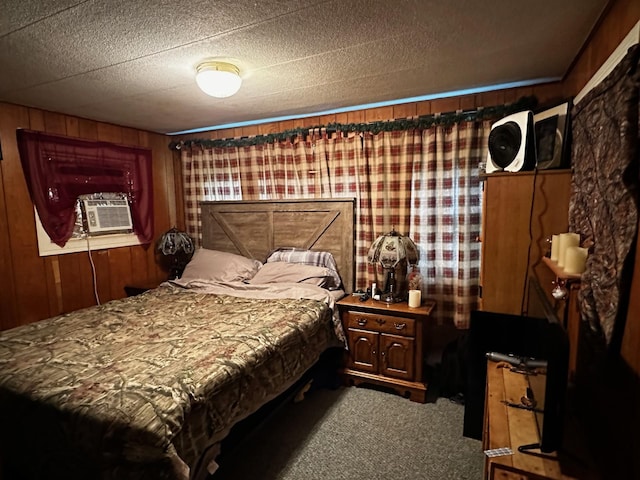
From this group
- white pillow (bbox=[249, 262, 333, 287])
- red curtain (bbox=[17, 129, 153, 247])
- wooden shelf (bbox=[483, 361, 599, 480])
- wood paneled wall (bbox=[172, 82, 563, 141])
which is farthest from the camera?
white pillow (bbox=[249, 262, 333, 287])

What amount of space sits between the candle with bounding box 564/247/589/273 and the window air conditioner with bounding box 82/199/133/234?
12.0ft

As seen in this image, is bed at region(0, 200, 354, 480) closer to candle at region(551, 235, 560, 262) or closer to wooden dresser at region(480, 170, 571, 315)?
wooden dresser at region(480, 170, 571, 315)

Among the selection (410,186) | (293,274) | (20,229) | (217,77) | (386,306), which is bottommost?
(386,306)

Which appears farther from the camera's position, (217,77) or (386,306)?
(386,306)

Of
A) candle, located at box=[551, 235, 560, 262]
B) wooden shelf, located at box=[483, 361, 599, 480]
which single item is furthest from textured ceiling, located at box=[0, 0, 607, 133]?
wooden shelf, located at box=[483, 361, 599, 480]

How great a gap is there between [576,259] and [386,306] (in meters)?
1.42

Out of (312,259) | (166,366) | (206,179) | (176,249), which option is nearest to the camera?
(166,366)

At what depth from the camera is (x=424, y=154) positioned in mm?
2805

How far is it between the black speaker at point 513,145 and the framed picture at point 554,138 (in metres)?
0.13

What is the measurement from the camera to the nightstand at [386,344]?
97.6 inches

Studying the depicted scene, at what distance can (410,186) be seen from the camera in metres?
2.88

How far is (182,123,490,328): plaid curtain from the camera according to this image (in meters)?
2.67

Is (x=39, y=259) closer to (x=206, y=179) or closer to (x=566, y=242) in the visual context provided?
(x=206, y=179)

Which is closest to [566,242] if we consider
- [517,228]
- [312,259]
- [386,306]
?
[517,228]
